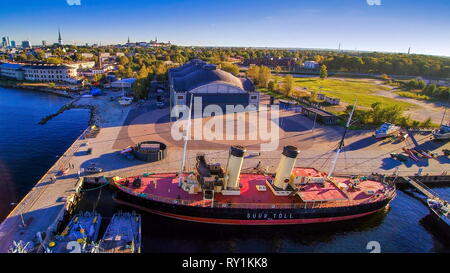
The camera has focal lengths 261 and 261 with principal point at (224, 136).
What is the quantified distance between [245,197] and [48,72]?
91636 millimetres

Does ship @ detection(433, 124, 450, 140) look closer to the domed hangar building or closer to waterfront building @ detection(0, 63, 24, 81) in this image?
the domed hangar building

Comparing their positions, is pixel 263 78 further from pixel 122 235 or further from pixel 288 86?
pixel 122 235

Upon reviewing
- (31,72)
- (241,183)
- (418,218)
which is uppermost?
(31,72)

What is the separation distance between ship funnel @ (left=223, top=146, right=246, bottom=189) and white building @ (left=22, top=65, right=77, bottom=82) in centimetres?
8306

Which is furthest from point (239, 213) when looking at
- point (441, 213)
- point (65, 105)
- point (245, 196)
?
point (65, 105)

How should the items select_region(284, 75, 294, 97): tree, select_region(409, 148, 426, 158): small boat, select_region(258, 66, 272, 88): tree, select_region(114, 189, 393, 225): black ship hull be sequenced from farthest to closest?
select_region(258, 66, 272, 88): tree → select_region(284, 75, 294, 97): tree → select_region(409, 148, 426, 158): small boat → select_region(114, 189, 393, 225): black ship hull

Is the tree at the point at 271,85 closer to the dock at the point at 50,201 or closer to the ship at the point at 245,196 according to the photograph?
the dock at the point at 50,201

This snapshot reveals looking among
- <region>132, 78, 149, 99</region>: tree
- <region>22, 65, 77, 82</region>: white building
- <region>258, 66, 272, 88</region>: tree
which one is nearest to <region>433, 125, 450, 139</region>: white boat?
<region>258, 66, 272, 88</region>: tree

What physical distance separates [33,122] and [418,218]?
6021 centimetres

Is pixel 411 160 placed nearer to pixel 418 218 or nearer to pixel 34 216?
pixel 418 218

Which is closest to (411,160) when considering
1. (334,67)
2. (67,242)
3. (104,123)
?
(67,242)

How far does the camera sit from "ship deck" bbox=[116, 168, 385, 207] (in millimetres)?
22547

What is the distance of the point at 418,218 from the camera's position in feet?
84.1

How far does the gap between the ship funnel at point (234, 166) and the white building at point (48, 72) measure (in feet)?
273
